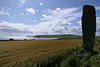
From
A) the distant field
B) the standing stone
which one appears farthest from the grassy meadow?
the standing stone

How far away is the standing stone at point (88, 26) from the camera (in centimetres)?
1160

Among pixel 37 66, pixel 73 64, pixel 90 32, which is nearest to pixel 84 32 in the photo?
pixel 90 32

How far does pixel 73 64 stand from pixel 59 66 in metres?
1.36

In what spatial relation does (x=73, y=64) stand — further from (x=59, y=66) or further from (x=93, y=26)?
(x=93, y=26)

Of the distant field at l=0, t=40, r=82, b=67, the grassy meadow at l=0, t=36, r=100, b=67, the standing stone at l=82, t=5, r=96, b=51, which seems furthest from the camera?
the standing stone at l=82, t=5, r=96, b=51

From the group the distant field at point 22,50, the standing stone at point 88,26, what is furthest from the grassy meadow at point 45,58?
the standing stone at point 88,26

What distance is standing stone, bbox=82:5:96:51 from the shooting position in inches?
457

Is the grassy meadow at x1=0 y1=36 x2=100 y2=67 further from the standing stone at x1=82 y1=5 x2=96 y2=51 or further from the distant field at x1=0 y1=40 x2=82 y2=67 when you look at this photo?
the standing stone at x1=82 y1=5 x2=96 y2=51

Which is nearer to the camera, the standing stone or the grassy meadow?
the grassy meadow

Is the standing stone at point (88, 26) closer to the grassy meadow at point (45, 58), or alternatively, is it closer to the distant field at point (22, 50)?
the grassy meadow at point (45, 58)

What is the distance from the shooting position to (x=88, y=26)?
461 inches

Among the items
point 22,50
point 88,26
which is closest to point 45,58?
point 88,26

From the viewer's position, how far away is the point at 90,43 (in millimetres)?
11625

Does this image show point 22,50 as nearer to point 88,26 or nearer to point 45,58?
point 45,58
